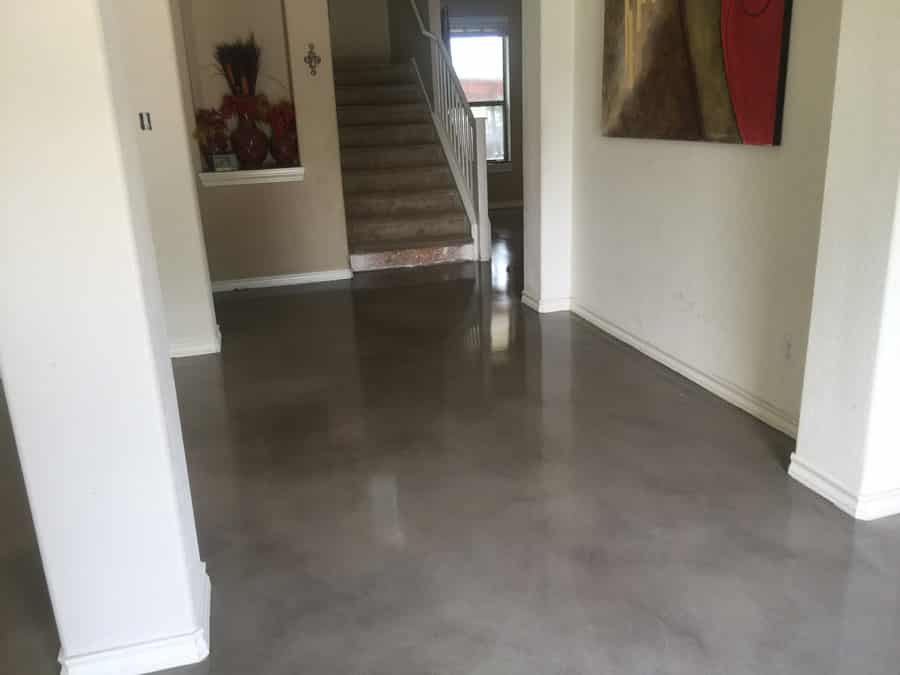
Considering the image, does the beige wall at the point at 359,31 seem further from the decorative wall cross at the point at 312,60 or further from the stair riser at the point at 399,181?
the decorative wall cross at the point at 312,60

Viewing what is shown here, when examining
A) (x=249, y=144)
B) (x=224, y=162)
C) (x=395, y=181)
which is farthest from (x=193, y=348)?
(x=395, y=181)

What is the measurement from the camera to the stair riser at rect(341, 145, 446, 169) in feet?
23.3

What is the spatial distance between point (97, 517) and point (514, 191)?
27.1 ft

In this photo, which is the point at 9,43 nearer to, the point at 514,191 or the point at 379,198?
the point at 379,198

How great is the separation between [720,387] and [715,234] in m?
0.69

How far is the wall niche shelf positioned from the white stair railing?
1.54 m

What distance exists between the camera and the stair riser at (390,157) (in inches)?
279

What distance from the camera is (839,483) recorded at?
2.47 meters

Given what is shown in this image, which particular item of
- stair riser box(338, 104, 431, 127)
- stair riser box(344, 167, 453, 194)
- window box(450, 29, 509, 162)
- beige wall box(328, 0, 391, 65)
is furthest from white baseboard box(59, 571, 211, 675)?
window box(450, 29, 509, 162)

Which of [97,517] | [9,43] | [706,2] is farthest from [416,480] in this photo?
[706,2]

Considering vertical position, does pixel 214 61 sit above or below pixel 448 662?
above

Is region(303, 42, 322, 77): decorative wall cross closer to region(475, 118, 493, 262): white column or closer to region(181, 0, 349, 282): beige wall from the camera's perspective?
region(181, 0, 349, 282): beige wall

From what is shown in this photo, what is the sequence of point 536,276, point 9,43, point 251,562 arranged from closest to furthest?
1. point 9,43
2. point 251,562
3. point 536,276

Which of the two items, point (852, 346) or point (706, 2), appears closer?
point (852, 346)
